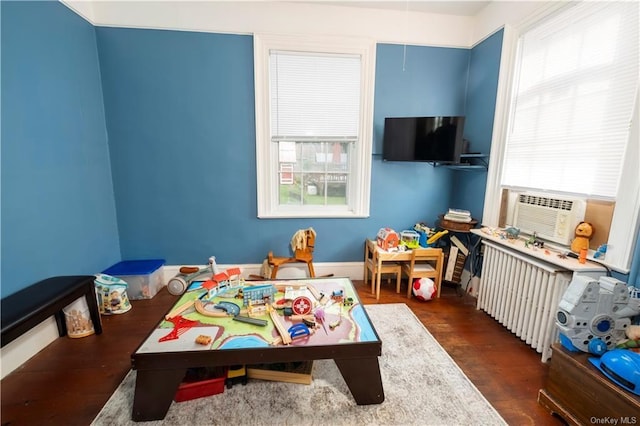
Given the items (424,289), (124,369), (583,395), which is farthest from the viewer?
(424,289)

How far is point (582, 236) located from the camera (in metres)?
1.80

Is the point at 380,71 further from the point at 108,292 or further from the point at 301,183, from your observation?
the point at 108,292

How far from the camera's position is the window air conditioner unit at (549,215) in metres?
1.89

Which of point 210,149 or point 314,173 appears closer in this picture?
point 210,149

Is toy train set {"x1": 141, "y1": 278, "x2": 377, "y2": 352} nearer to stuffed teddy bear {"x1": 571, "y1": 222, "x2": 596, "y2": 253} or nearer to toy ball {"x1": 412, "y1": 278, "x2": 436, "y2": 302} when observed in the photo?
toy ball {"x1": 412, "y1": 278, "x2": 436, "y2": 302}

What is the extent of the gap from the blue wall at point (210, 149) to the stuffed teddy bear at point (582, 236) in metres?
1.42

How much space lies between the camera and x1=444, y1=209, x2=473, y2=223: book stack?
273 centimetres

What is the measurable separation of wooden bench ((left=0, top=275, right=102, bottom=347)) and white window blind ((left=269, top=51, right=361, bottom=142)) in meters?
2.09

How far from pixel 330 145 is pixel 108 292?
254cm

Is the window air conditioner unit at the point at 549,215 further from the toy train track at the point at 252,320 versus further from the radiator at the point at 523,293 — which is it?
the toy train track at the point at 252,320

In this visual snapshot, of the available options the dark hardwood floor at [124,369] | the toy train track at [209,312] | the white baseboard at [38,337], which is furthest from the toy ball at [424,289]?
the toy train track at [209,312]

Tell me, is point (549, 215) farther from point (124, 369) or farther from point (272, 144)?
point (124, 369)

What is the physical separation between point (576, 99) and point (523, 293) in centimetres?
143

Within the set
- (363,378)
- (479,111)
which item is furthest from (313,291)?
(479,111)
